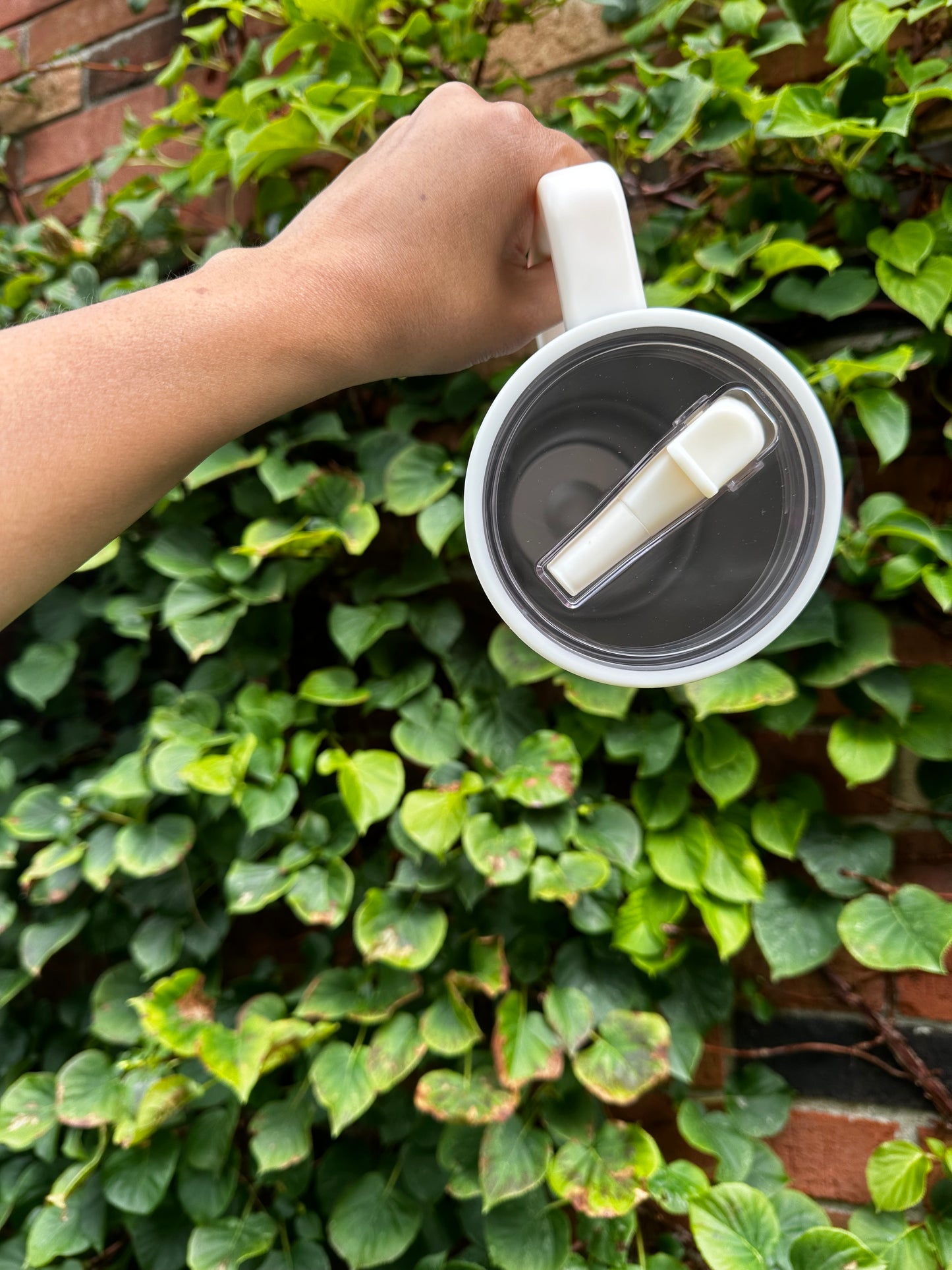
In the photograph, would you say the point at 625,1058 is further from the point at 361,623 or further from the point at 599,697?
the point at 361,623

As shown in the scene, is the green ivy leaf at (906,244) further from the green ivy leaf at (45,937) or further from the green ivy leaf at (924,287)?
the green ivy leaf at (45,937)

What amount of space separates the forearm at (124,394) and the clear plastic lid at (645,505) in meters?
0.16

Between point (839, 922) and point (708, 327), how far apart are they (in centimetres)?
52

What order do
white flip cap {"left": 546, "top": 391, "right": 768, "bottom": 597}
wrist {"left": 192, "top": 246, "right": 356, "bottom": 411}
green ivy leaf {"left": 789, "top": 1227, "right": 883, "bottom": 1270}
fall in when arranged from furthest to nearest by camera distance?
green ivy leaf {"left": 789, "top": 1227, "right": 883, "bottom": 1270} < wrist {"left": 192, "top": 246, "right": 356, "bottom": 411} < white flip cap {"left": 546, "top": 391, "right": 768, "bottom": 597}

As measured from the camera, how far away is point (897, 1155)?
67 centimetres

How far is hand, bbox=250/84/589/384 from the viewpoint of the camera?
0.42 metres

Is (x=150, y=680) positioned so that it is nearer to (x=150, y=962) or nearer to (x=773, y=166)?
(x=150, y=962)

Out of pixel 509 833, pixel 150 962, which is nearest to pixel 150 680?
pixel 150 962

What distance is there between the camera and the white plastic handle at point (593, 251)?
0.33 meters

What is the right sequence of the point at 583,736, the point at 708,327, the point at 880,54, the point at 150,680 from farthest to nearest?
1. the point at 150,680
2. the point at 583,736
3. the point at 880,54
4. the point at 708,327

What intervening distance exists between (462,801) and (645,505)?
457mm

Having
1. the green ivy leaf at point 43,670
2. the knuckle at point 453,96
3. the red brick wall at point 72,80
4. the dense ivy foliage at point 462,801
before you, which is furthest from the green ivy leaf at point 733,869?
the red brick wall at point 72,80

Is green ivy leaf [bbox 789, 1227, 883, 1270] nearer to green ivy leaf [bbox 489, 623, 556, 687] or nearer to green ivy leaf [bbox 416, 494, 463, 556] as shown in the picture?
green ivy leaf [bbox 489, 623, 556, 687]

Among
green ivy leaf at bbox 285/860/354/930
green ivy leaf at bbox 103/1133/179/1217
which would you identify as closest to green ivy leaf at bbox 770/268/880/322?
green ivy leaf at bbox 285/860/354/930
